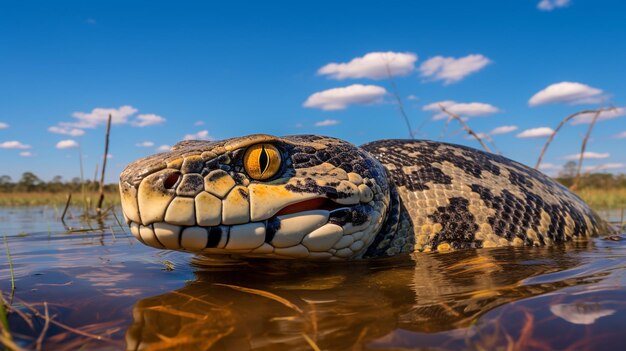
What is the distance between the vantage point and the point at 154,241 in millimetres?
2234

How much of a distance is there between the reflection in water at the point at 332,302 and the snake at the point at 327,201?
8.5 inches

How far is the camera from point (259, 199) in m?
2.34

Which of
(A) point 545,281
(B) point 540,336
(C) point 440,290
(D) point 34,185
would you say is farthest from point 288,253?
(D) point 34,185

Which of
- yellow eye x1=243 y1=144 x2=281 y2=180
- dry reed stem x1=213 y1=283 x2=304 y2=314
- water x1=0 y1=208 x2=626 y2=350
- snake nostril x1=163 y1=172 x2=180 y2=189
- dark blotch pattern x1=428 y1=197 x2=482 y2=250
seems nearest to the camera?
water x1=0 y1=208 x2=626 y2=350

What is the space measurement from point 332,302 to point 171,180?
0.97 meters

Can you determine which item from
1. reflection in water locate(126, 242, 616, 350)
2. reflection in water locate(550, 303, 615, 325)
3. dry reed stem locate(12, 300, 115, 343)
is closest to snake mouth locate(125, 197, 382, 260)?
reflection in water locate(126, 242, 616, 350)

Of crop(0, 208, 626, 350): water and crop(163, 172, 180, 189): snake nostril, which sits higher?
crop(163, 172, 180, 189): snake nostril

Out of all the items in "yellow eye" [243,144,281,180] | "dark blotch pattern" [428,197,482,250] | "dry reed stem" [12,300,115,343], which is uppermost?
"yellow eye" [243,144,281,180]

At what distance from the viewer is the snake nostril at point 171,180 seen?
2.18 metres

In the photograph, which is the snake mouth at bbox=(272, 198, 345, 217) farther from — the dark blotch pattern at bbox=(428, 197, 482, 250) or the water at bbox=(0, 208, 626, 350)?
the dark blotch pattern at bbox=(428, 197, 482, 250)

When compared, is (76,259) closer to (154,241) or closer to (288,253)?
(154,241)

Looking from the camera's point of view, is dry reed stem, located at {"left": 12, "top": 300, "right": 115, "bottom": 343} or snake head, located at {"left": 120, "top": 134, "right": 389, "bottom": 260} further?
snake head, located at {"left": 120, "top": 134, "right": 389, "bottom": 260}

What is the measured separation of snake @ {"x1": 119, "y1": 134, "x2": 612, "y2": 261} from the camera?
86.9 inches

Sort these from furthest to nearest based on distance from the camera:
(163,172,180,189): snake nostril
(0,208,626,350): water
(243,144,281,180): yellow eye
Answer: (243,144,281,180): yellow eye → (163,172,180,189): snake nostril → (0,208,626,350): water
